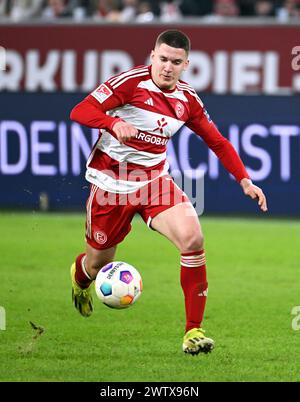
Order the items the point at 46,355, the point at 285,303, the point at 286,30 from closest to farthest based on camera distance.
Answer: the point at 46,355 < the point at 285,303 < the point at 286,30

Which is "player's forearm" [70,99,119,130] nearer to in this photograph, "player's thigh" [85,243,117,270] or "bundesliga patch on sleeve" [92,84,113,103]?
"bundesliga patch on sleeve" [92,84,113,103]

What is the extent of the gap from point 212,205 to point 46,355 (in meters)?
7.31

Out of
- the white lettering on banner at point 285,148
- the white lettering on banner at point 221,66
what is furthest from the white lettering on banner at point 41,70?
the white lettering on banner at point 285,148

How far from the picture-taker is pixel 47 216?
14195 mm

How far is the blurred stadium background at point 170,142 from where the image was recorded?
10023 mm

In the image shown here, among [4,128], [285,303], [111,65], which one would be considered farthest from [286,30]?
[285,303]

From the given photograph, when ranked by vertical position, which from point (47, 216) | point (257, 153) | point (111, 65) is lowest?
point (47, 216)

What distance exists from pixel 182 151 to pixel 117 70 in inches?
166

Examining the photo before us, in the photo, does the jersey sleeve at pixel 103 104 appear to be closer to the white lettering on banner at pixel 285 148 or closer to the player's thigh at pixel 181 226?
the player's thigh at pixel 181 226

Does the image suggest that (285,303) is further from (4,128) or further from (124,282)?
(4,128)

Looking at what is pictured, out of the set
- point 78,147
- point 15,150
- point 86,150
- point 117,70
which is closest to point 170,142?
point 86,150

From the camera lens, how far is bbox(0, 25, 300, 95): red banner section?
55.9ft

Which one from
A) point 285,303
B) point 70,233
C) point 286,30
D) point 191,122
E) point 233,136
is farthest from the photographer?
point 286,30

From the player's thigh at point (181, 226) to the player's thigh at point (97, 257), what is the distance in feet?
1.89
